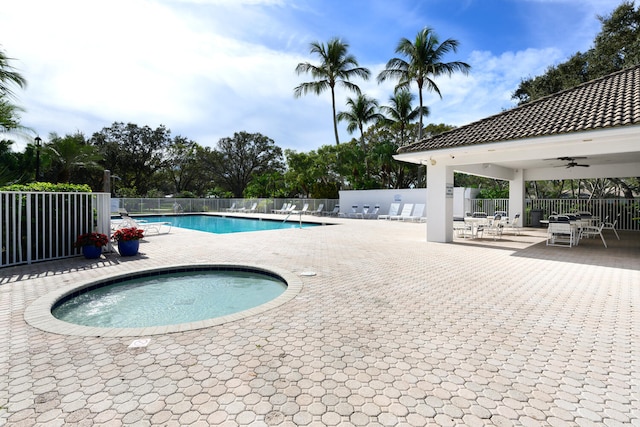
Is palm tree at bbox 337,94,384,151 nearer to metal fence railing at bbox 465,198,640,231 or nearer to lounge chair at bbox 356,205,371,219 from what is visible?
lounge chair at bbox 356,205,371,219

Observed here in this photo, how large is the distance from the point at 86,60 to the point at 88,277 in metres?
7.07

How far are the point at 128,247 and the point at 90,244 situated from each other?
788 millimetres

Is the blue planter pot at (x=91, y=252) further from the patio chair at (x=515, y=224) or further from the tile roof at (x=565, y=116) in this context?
the patio chair at (x=515, y=224)

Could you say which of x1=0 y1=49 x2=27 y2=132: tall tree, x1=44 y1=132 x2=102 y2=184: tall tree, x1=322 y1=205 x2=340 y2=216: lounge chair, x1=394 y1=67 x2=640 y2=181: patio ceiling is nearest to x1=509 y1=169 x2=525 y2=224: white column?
x1=394 y1=67 x2=640 y2=181: patio ceiling

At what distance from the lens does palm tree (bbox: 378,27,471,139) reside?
2416 cm

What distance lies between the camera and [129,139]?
38312mm

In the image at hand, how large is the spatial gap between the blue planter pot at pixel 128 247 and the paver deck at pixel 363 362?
8.31ft

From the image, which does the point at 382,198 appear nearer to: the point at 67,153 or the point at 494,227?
the point at 494,227

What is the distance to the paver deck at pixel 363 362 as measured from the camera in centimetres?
218

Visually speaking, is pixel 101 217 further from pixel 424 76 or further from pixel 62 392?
pixel 424 76

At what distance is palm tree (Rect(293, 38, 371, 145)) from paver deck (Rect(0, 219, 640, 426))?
82.9 feet

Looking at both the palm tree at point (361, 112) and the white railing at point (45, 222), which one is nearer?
the white railing at point (45, 222)

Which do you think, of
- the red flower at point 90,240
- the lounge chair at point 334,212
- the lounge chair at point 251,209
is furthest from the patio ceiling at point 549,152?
Result: the lounge chair at point 251,209

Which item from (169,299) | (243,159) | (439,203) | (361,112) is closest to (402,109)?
(361,112)
